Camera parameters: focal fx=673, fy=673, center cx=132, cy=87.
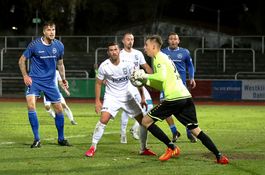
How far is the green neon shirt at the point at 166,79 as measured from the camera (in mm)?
11117

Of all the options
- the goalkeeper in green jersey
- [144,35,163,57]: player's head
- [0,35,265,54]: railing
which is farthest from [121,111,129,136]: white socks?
[0,35,265,54]: railing

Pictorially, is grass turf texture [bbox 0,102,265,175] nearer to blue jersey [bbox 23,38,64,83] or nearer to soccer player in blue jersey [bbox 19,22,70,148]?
soccer player in blue jersey [bbox 19,22,70,148]

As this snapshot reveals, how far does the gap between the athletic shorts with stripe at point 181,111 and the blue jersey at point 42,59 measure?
10.4 ft

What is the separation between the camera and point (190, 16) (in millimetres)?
57062

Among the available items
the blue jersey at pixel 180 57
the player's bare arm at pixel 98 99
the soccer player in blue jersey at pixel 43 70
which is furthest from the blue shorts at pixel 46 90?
the blue jersey at pixel 180 57

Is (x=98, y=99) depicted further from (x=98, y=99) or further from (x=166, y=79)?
(x=166, y=79)

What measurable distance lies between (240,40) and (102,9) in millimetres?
11998

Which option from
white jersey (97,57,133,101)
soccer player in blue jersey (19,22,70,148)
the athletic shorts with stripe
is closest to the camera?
the athletic shorts with stripe

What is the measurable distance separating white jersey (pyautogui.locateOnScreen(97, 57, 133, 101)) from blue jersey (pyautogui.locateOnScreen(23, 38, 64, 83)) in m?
1.68

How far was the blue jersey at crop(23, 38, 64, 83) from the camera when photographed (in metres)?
13.6

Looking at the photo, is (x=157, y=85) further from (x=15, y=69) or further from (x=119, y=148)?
(x=15, y=69)

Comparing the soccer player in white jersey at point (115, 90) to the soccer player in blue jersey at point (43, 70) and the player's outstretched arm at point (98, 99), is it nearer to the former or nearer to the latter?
the player's outstretched arm at point (98, 99)

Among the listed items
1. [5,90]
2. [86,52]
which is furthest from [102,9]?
[5,90]

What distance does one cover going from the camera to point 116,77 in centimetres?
1242
